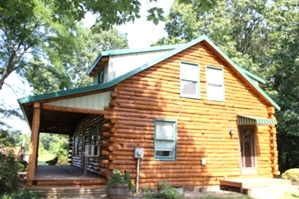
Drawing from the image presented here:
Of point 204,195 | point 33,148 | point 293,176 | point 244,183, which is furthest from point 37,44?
point 293,176

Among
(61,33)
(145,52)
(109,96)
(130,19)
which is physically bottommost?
(109,96)

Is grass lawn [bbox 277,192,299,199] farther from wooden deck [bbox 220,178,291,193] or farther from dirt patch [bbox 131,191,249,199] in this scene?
dirt patch [bbox 131,191,249,199]

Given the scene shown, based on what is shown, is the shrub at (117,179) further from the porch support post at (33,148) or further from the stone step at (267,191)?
the stone step at (267,191)

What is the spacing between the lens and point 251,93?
13.8 meters

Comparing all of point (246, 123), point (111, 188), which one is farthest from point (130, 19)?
point (246, 123)

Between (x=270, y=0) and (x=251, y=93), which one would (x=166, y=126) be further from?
(x=270, y=0)

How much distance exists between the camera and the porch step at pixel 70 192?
28.9ft

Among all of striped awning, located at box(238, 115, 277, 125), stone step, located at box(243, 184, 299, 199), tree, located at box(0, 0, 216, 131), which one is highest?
tree, located at box(0, 0, 216, 131)

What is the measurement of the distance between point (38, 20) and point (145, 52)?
8.62 metres

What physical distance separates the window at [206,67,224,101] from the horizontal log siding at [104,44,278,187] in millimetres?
248

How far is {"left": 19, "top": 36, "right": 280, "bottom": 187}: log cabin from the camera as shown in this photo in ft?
34.2

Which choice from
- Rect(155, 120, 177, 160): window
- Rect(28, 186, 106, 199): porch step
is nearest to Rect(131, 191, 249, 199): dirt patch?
Rect(28, 186, 106, 199): porch step

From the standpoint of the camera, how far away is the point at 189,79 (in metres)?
12.4

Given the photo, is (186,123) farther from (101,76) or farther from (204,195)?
(101,76)
